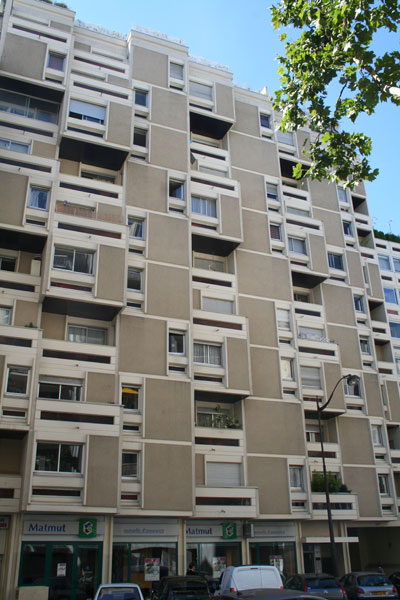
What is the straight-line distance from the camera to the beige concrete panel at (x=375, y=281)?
4337 cm

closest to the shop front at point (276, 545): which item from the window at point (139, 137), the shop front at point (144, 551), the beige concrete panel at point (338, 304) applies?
the shop front at point (144, 551)

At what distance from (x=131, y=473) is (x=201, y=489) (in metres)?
3.64

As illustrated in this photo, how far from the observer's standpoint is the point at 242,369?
3136 cm

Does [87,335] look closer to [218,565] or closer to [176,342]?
Result: [176,342]

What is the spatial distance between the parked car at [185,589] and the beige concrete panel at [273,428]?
15.5 m

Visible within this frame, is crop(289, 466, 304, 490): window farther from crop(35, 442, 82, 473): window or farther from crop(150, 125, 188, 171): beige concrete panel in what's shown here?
crop(150, 125, 188, 171): beige concrete panel

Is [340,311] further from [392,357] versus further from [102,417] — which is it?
[102,417]

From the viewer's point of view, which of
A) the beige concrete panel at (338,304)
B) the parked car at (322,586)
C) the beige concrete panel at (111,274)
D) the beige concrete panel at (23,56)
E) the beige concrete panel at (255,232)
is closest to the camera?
the parked car at (322,586)

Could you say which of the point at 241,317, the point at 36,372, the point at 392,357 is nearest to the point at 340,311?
the point at 392,357

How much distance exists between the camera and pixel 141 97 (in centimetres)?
3656

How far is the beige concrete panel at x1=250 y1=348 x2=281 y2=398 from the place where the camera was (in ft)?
107

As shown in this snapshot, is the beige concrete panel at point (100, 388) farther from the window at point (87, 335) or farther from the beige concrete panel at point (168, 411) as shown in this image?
the window at point (87, 335)

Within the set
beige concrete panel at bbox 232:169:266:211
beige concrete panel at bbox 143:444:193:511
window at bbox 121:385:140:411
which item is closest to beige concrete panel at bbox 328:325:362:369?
beige concrete panel at bbox 232:169:266:211

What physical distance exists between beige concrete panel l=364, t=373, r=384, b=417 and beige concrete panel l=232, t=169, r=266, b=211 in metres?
13.0
